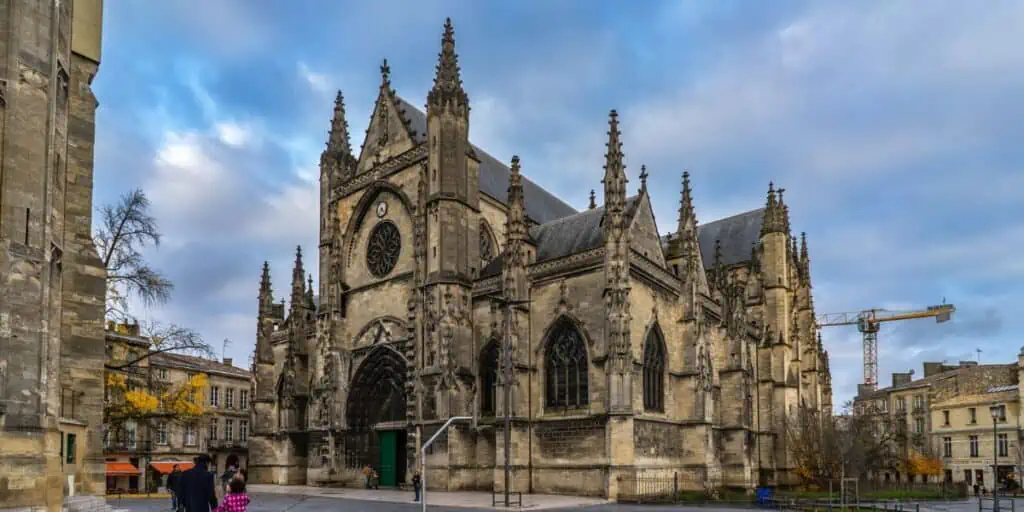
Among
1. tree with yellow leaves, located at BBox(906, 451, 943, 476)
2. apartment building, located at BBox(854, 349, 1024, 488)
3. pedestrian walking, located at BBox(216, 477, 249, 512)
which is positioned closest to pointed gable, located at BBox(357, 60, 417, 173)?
pedestrian walking, located at BBox(216, 477, 249, 512)

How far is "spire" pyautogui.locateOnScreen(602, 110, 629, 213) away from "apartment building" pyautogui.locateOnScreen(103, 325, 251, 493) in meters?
24.8

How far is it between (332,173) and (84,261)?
69.8 ft

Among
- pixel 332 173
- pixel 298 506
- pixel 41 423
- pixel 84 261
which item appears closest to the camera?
pixel 41 423

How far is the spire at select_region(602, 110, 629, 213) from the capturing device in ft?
102

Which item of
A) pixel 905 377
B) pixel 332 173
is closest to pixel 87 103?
pixel 332 173

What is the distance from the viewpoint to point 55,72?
57.5ft

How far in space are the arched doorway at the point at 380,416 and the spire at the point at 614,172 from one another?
11.7 meters

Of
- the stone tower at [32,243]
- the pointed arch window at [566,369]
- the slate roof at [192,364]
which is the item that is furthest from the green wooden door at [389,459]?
the slate roof at [192,364]

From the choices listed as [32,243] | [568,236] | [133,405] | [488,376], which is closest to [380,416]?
[488,376]

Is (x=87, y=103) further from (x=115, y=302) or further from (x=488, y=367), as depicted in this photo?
(x=488, y=367)

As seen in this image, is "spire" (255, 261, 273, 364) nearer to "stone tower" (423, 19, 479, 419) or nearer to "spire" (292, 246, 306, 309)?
"spire" (292, 246, 306, 309)

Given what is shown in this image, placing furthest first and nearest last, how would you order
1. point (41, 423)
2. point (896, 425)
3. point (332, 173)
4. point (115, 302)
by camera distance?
point (896, 425) → point (332, 173) → point (115, 302) → point (41, 423)

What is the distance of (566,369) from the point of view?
105 feet

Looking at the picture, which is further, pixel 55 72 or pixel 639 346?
pixel 639 346
